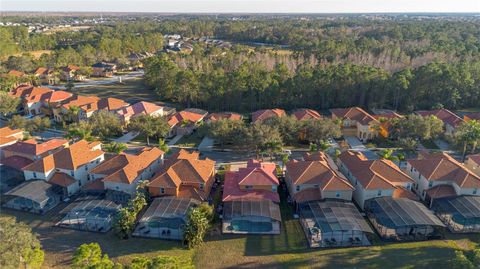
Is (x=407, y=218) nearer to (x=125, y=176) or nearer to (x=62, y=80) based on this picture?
(x=125, y=176)

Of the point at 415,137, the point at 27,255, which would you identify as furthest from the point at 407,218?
the point at 27,255

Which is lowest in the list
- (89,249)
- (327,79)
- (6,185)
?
(6,185)

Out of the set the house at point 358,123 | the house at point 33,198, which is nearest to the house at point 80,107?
the house at point 33,198

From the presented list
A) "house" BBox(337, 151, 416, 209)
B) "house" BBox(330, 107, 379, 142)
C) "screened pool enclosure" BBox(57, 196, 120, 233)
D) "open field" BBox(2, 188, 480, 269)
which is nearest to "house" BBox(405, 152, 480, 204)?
"house" BBox(337, 151, 416, 209)

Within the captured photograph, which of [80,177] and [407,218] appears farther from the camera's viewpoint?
[80,177]

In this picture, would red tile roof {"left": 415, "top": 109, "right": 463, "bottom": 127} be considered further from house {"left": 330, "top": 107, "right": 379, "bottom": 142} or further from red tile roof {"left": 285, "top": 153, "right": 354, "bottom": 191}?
red tile roof {"left": 285, "top": 153, "right": 354, "bottom": 191}

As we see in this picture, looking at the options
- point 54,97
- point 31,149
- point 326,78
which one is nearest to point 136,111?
point 54,97

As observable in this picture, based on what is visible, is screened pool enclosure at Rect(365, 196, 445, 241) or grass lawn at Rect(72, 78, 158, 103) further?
grass lawn at Rect(72, 78, 158, 103)
